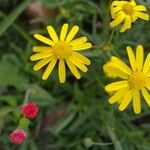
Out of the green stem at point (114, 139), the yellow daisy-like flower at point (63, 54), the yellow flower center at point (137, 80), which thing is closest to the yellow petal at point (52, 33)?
the yellow daisy-like flower at point (63, 54)

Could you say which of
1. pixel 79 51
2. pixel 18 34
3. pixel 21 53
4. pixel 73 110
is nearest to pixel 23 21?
pixel 18 34

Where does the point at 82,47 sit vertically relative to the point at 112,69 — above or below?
above

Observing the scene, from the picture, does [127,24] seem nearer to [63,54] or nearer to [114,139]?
[63,54]

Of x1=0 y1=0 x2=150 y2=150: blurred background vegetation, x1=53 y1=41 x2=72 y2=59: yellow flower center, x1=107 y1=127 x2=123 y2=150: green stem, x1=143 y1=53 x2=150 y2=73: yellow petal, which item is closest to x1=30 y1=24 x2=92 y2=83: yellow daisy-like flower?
x1=53 y1=41 x2=72 y2=59: yellow flower center

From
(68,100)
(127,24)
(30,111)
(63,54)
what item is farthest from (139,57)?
(68,100)

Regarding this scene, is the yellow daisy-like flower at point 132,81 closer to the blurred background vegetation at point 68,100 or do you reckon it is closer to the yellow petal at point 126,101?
the yellow petal at point 126,101
